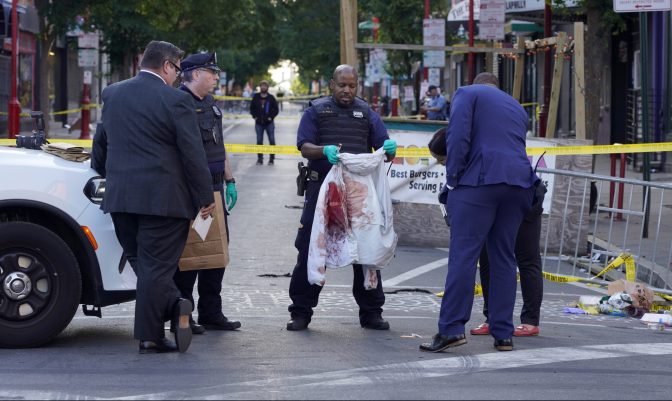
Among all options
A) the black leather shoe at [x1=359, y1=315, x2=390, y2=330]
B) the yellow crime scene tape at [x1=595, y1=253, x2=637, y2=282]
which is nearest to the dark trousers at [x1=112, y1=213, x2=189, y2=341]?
the black leather shoe at [x1=359, y1=315, x2=390, y2=330]

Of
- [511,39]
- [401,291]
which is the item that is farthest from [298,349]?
[511,39]

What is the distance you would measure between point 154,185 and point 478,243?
1936mm

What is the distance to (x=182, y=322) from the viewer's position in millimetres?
7305

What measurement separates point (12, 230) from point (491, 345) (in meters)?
2.98

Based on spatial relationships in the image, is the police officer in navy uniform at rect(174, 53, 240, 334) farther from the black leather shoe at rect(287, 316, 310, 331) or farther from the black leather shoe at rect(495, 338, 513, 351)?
the black leather shoe at rect(495, 338, 513, 351)

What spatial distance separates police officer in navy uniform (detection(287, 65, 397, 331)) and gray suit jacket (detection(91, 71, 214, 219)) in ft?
4.36

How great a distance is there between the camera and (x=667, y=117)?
75.8ft

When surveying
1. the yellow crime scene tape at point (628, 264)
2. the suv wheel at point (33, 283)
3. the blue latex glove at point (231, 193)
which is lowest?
the yellow crime scene tape at point (628, 264)

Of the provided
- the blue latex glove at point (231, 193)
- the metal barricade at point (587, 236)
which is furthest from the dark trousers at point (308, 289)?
the metal barricade at point (587, 236)

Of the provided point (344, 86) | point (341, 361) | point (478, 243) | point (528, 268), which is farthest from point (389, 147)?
point (341, 361)

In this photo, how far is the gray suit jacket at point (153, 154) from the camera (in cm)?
719

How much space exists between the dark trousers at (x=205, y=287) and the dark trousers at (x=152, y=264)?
2.85 ft

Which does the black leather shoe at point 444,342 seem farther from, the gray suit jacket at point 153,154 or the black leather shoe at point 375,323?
the gray suit jacket at point 153,154

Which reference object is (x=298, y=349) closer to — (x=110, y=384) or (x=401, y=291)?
(x=110, y=384)
